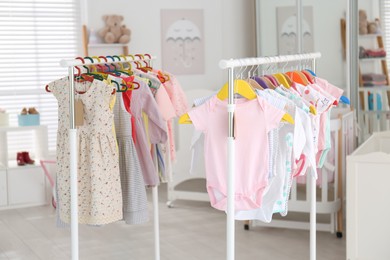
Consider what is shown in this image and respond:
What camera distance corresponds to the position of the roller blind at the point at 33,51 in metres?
5.42

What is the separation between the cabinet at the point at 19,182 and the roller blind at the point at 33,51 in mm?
288

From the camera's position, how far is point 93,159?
2797 mm

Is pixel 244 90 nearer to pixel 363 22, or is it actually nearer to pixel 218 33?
pixel 363 22

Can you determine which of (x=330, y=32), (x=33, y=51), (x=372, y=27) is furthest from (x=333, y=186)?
(x=33, y=51)

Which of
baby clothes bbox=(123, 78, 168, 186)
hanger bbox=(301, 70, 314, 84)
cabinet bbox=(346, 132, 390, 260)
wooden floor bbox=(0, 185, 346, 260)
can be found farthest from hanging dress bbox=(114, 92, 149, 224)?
cabinet bbox=(346, 132, 390, 260)

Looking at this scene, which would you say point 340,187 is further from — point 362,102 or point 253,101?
point 253,101

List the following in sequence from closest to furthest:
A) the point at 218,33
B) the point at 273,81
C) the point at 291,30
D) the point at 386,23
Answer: the point at 273,81, the point at 386,23, the point at 291,30, the point at 218,33

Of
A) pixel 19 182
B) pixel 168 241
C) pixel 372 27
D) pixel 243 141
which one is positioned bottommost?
pixel 168 241

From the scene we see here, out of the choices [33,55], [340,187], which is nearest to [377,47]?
[340,187]

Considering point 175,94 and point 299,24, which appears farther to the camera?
point 299,24

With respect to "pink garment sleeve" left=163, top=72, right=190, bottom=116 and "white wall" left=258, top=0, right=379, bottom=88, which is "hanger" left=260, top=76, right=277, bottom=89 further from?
"white wall" left=258, top=0, right=379, bottom=88

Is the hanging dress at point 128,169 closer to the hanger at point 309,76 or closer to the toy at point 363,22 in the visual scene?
the hanger at point 309,76

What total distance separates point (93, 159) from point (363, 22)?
2.60 m

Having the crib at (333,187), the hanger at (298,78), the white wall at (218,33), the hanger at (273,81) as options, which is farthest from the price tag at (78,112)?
the white wall at (218,33)
